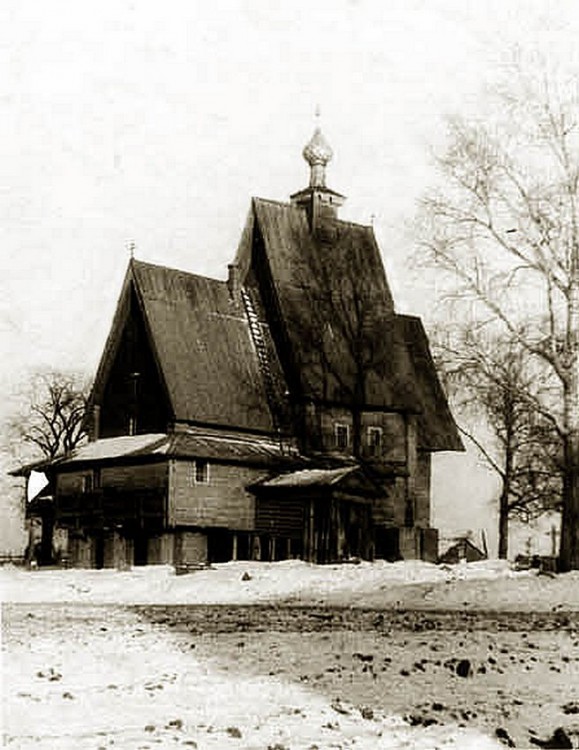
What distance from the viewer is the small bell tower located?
50.8 metres

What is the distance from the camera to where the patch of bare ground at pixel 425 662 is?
10.6 m

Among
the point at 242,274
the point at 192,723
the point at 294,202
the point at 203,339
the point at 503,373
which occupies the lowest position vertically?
the point at 192,723

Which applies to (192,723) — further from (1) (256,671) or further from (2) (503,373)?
(2) (503,373)

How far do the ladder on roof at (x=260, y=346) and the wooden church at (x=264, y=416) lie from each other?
0.20ft

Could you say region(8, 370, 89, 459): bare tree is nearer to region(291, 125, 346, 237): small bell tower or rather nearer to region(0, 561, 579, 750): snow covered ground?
region(291, 125, 346, 237): small bell tower

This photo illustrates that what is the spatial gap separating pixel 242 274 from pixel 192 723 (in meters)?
40.4

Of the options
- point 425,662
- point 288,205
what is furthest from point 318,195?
point 425,662

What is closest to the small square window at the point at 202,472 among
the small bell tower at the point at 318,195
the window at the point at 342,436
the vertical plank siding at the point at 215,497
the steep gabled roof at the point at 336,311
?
the vertical plank siding at the point at 215,497

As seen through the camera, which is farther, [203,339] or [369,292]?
[369,292]

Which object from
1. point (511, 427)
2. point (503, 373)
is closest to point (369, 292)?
point (511, 427)

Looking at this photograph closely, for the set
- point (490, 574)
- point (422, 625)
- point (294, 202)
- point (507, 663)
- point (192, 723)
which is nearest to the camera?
point (192, 723)

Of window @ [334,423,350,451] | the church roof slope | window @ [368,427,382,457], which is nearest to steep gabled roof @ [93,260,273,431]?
the church roof slope

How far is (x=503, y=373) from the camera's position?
28500mm

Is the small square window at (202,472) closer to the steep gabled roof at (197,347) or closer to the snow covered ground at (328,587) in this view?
the steep gabled roof at (197,347)
